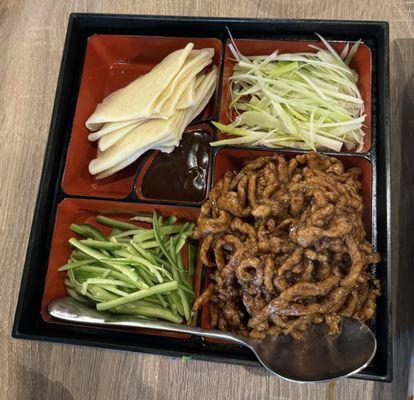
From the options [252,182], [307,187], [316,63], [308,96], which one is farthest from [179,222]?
[316,63]

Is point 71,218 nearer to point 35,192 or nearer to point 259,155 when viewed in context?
point 35,192

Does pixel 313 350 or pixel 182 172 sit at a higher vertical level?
pixel 182 172

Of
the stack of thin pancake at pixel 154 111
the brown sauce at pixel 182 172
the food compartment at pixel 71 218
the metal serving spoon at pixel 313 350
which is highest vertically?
the stack of thin pancake at pixel 154 111

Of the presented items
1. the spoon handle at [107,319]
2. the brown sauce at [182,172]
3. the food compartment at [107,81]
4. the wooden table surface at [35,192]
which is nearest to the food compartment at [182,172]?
the brown sauce at [182,172]

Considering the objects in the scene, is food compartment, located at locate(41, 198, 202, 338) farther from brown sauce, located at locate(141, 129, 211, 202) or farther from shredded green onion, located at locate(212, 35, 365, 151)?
shredded green onion, located at locate(212, 35, 365, 151)

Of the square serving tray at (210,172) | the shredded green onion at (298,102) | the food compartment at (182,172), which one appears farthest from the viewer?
the food compartment at (182,172)

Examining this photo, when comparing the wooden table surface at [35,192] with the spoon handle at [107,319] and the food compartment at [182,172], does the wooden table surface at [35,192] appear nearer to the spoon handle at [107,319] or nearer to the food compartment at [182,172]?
the spoon handle at [107,319]

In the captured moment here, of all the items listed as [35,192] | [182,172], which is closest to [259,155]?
[182,172]
